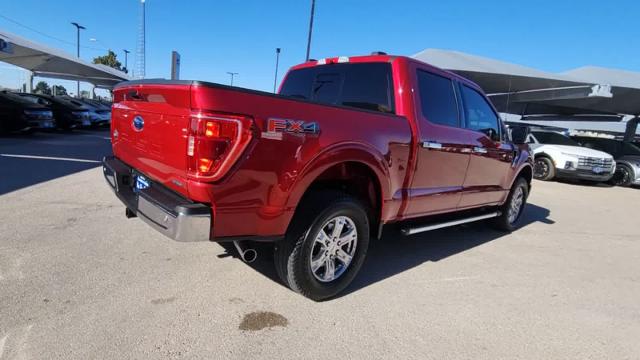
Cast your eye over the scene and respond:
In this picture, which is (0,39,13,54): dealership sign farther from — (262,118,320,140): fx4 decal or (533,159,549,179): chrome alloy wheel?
(533,159,549,179): chrome alloy wheel

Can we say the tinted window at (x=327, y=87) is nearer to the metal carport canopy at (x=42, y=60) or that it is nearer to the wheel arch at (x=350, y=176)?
the wheel arch at (x=350, y=176)

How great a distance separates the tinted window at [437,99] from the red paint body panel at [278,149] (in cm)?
13

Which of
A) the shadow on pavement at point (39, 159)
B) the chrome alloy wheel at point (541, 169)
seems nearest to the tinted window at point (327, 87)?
the shadow on pavement at point (39, 159)

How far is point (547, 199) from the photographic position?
921cm

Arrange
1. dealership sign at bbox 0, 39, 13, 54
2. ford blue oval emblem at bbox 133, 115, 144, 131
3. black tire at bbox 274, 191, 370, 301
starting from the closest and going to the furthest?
black tire at bbox 274, 191, 370, 301 < ford blue oval emblem at bbox 133, 115, 144, 131 < dealership sign at bbox 0, 39, 13, 54

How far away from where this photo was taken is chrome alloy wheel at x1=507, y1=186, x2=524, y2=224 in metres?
5.78

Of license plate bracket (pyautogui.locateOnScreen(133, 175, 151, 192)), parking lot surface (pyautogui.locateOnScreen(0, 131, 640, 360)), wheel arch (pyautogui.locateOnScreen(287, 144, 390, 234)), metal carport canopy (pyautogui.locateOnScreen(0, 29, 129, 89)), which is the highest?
metal carport canopy (pyautogui.locateOnScreen(0, 29, 129, 89))

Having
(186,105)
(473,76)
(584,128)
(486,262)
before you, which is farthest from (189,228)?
(584,128)

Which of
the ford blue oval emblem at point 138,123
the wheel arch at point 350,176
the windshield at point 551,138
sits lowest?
the wheel arch at point 350,176

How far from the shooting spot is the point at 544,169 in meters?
12.6

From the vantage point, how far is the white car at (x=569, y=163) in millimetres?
11789

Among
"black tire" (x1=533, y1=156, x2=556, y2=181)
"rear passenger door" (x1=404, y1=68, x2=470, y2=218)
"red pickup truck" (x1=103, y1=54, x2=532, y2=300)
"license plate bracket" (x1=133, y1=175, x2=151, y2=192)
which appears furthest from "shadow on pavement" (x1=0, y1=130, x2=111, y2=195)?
"black tire" (x1=533, y1=156, x2=556, y2=181)

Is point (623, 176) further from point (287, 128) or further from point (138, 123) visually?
point (138, 123)

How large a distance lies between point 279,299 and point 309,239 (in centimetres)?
59
